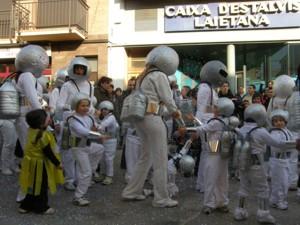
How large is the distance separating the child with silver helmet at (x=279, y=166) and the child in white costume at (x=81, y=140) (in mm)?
2224

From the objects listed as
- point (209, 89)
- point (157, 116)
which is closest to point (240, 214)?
point (157, 116)

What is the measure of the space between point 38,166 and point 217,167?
2.09m

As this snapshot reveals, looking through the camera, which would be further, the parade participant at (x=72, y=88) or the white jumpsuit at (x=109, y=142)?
the white jumpsuit at (x=109, y=142)

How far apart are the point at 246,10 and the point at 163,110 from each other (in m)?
12.8

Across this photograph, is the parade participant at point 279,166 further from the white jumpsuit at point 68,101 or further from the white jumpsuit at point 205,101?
the white jumpsuit at point 68,101

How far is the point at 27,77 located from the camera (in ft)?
19.0

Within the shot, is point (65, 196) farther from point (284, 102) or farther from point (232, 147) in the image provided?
point (284, 102)

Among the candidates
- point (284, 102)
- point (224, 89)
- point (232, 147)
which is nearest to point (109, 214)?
point (232, 147)

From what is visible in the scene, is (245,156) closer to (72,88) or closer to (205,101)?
(205,101)

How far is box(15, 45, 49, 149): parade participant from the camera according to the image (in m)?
5.76

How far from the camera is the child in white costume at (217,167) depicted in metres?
5.39

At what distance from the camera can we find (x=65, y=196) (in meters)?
6.34

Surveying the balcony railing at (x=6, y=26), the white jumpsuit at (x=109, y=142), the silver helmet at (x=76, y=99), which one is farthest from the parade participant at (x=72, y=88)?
the balcony railing at (x=6, y=26)

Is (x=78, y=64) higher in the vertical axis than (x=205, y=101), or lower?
higher
